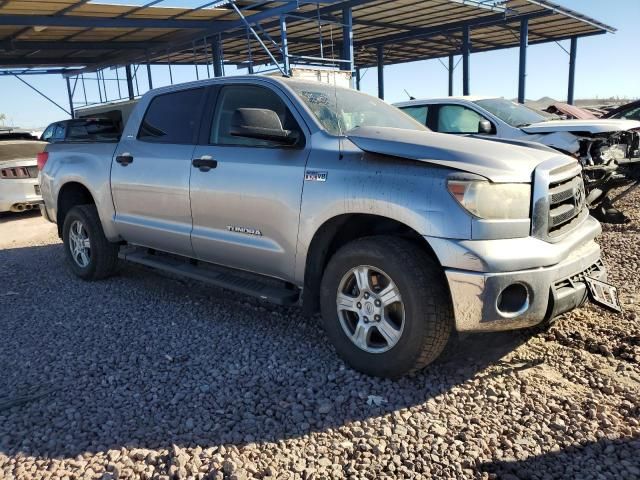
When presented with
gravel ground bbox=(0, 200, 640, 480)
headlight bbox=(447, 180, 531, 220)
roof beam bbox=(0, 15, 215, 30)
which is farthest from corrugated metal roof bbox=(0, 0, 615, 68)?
headlight bbox=(447, 180, 531, 220)

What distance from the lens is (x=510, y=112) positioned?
8672 mm

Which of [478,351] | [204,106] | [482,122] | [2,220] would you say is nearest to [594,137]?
[482,122]

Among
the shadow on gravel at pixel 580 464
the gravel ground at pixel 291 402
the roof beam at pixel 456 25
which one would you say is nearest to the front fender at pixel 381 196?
the gravel ground at pixel 291 402

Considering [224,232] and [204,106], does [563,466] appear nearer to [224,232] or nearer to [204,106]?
[224,232]

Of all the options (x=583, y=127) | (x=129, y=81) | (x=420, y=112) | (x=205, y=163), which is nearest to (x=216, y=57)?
(x=129, y=81)

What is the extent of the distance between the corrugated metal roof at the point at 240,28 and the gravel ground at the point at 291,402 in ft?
33.2

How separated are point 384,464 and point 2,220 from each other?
1068 cm

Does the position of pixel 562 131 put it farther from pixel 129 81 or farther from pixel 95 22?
pixel 129 81

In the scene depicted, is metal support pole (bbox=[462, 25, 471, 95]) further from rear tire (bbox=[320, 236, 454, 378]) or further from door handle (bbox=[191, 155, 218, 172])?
rear tire (bbox=[320, 236, 454, 378])

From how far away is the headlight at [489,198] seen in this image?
3.03 m

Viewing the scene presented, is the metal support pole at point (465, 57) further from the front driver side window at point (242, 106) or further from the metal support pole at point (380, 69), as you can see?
the front driver side window at point (242, 106)

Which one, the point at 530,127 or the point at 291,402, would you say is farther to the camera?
the point at 530,127

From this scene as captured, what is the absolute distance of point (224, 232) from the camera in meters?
4.27

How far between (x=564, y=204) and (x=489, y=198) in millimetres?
848
